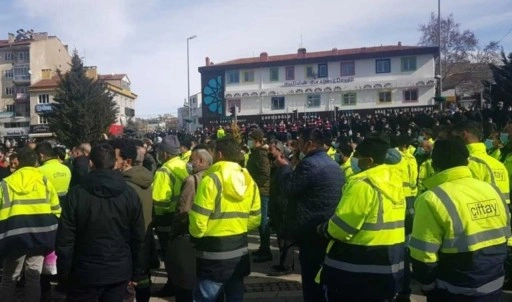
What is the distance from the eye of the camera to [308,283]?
4.49m

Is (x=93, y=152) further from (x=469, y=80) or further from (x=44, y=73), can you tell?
(x=44, y=73)

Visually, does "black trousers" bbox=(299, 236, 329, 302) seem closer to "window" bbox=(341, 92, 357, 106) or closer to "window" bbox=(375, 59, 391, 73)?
"window" bbox=(341, 92, 357, 106)

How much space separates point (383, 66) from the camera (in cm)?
4547

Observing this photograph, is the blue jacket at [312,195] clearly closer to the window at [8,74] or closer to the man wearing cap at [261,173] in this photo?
the man wearing cap at [261,173]

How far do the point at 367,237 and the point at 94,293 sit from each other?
212 centimetres

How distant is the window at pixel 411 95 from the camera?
44.3m

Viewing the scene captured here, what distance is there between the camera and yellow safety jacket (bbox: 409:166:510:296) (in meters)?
3.01

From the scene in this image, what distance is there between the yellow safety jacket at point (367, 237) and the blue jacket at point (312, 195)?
2.62 ft

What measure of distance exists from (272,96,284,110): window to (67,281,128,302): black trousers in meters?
44.5

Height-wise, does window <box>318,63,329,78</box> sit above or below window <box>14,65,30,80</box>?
below

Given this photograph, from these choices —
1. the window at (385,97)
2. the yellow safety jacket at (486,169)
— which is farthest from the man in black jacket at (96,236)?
the window at (385,97)

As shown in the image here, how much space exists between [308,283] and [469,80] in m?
53.9

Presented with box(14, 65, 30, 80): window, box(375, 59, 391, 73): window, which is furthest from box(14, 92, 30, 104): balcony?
box(375, 59, 391, 73): window

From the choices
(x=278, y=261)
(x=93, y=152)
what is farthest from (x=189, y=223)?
(x=278, y=261)
